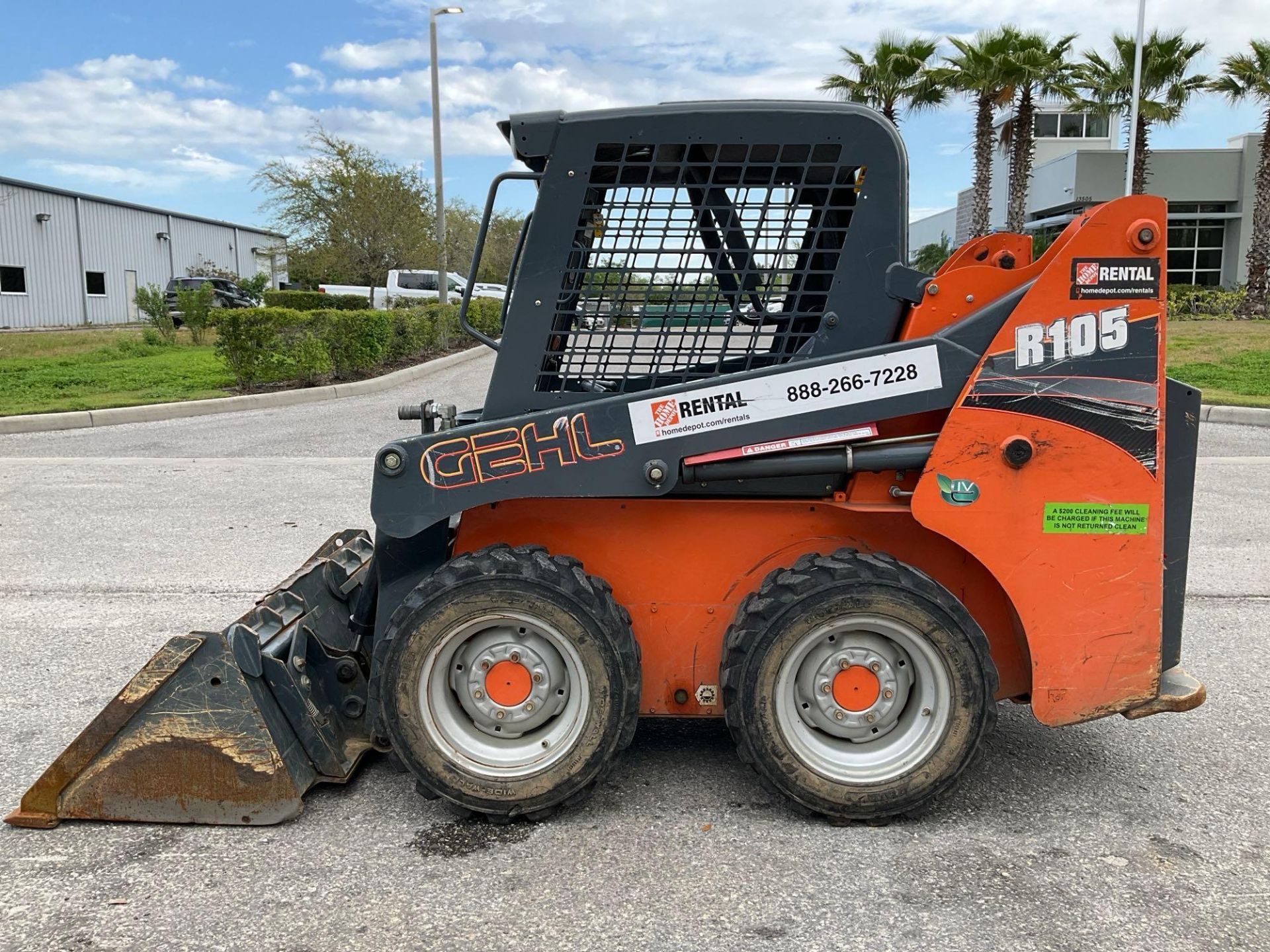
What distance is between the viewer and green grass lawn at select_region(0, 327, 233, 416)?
13969 millimetres

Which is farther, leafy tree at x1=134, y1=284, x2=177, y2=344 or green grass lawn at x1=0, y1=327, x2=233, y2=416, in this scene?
leafy tree at x1=134, y1=284, x2=177, y2=344

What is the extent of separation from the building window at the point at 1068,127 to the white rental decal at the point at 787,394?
44104 millimetres

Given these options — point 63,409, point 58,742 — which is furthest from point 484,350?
point 58,742

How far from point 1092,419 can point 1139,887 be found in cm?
139

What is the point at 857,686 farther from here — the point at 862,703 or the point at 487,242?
the point at 487,242

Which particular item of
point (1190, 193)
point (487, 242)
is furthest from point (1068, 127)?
point (487, 242)

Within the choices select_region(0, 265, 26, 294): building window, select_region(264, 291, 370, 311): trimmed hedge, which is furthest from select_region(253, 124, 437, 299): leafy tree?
select_region(0, 265, 26, 294): building window

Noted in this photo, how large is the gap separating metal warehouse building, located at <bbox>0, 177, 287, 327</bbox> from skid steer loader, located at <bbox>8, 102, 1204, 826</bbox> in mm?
28733

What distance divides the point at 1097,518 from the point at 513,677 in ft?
6.39

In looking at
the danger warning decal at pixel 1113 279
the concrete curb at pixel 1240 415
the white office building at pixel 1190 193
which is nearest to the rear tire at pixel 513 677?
the danger warning decal at pixel 1113 279

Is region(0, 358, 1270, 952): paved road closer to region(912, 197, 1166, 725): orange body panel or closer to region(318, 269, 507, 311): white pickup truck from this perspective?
region(912, 197, 1166, 725): orange body panel

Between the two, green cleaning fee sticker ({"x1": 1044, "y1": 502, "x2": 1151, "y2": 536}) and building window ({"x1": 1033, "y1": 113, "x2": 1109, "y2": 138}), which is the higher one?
building window ({"x1": 1033, "y1": 113, "x2": 1109, "y2": 138})

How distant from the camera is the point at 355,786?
369 cm

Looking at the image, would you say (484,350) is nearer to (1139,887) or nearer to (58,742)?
(58,742)
